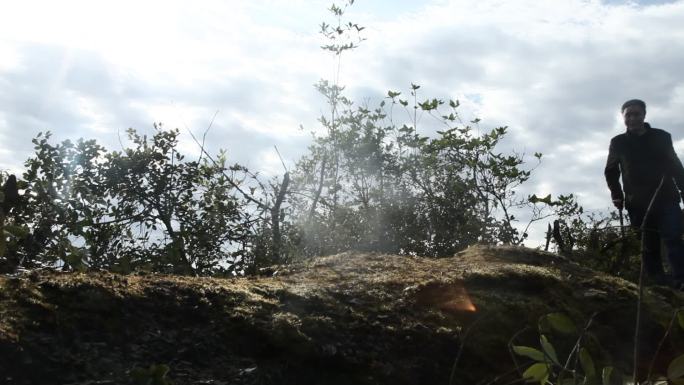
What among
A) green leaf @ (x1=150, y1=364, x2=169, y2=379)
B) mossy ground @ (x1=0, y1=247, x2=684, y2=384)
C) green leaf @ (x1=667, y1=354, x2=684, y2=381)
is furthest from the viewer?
mossy ground @ (x1=0, y1=247, x2=684, y2=384)

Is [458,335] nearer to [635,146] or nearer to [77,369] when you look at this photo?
[77,369]

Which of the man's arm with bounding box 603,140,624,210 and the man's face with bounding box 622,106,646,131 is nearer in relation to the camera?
the man's face with bounding box 622,106,646,131

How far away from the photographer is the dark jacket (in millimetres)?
5902

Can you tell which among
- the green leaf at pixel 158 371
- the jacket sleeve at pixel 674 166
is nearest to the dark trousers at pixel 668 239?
the jacket sleeve at pixel 674 166

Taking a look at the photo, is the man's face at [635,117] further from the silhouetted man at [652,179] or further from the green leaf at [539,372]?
the green leaf at [539,372]

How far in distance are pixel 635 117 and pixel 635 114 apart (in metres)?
0.03

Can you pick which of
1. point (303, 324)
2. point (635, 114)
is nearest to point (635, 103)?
point (635, 114)

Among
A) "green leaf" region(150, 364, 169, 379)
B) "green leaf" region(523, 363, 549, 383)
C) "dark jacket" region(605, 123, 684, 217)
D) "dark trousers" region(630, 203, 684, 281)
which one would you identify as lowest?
"green leaf" region(150, 364, 169, 379)

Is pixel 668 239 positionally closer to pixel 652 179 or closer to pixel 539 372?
pixel 652 179

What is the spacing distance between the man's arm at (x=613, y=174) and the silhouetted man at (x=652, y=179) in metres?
0.09

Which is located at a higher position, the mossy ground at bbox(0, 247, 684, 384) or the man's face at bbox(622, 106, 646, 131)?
the man's face at bbox(622, 106, 646, 131)

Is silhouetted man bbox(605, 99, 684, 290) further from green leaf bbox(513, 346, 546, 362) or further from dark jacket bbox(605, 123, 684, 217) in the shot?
green leaf bbox(513, 346, 546, 362)

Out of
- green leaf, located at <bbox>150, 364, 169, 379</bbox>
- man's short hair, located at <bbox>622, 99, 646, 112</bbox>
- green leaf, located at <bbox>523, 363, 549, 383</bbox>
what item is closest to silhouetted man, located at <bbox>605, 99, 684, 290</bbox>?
man's short hair, located at <bbox>622, 99, 646, 112</bbox>

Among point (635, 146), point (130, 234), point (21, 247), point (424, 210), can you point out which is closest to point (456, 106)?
point (424, 210)
